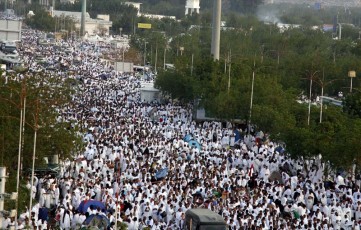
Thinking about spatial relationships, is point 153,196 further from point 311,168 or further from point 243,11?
point 243,11

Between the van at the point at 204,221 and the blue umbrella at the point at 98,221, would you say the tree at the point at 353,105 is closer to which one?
the van at the point at 204,221

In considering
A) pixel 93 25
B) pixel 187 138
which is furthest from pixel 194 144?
pixel 93 25

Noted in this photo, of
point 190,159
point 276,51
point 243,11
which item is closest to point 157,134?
point 190,159

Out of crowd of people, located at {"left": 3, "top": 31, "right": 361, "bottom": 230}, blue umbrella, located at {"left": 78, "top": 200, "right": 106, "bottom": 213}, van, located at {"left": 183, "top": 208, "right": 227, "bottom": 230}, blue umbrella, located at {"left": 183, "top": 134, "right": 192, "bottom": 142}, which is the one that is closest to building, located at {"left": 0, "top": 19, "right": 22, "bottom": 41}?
crowd of people, located at {"left": 3, "top": 31, "right": 361, "bottom": 230}

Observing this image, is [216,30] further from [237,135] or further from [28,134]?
[28,134]

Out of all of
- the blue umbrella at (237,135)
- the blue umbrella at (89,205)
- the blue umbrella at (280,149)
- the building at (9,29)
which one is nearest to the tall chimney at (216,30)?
the building at (9,29)

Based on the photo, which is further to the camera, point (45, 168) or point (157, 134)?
point (157, 134)

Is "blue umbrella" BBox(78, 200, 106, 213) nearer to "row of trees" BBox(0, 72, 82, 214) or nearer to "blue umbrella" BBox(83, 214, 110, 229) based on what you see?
"blue umbrella" BBox(83, 214, 110, 229)
